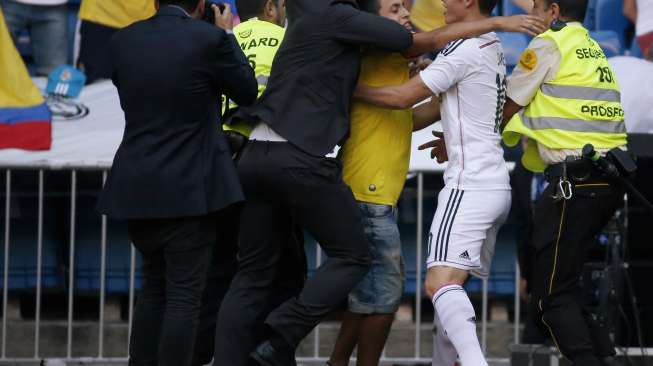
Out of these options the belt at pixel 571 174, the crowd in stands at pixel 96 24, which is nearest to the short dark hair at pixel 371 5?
the belt at pixel 571 174

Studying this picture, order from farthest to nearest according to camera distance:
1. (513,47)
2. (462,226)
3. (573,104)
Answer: (513,47)
(573,104)
(462,226)

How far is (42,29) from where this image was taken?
353 inches

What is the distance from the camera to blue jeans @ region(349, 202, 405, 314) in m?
6.41

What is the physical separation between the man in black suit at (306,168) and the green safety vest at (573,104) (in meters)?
0.42

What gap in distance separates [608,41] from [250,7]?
9.49 ft

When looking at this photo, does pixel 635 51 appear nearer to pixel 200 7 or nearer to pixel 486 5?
pixel 486 5

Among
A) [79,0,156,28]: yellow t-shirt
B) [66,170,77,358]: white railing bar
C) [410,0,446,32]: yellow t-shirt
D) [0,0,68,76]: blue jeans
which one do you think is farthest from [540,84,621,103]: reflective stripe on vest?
[0,0,68,76]: blue jeans

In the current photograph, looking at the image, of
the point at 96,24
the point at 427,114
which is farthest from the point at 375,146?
the point at 96,24

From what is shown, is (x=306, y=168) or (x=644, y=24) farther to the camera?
(x=644, y=24)

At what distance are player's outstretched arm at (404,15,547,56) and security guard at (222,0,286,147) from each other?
71cm

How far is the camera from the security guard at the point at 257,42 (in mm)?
6500

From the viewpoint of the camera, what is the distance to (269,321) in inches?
241

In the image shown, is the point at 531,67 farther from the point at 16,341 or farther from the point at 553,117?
the point at 16,341

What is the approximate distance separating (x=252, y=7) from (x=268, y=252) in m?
1.29
